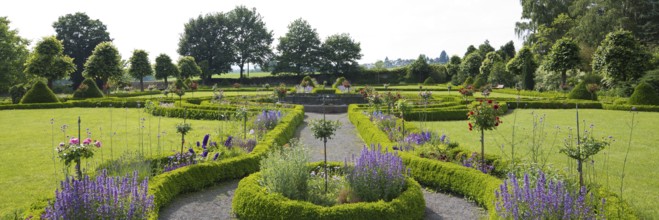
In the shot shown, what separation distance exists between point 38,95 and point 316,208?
24693 millimetres

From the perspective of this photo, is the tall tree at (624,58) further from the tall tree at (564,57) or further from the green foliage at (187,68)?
the green foliage at (187,68)

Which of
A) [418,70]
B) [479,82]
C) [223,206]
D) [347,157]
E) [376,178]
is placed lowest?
[223,206]

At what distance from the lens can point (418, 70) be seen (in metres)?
51.6

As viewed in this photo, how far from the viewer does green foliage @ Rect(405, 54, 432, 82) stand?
168ft

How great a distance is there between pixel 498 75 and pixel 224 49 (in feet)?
116

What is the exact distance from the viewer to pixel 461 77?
4697cm

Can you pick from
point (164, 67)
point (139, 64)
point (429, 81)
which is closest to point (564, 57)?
point (429, 81)

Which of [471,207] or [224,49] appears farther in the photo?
[224,49]

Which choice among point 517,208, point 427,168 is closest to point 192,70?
point 427,168

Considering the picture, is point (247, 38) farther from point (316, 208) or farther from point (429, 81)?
point (316, 208)

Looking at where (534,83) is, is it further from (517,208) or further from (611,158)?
(517,208)

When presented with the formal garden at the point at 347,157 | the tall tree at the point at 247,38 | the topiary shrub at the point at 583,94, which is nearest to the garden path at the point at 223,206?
the formal garden at the point at 347,157

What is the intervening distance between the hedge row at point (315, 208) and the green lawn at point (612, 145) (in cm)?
272

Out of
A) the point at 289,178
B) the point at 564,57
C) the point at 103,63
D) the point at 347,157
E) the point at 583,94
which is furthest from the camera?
the point at 103,63
